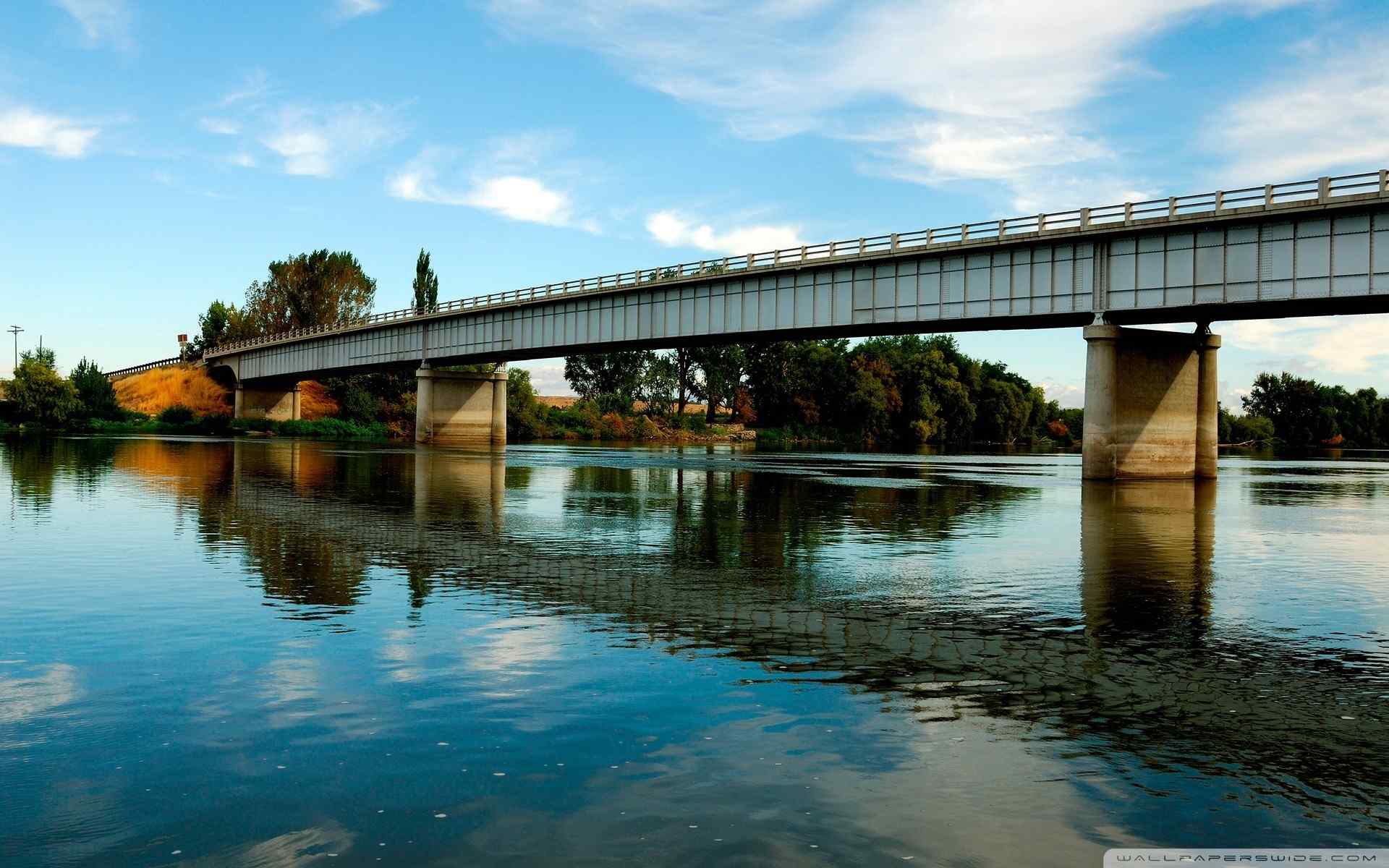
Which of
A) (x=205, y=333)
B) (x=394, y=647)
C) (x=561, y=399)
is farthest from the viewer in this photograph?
(x=561, y=399)

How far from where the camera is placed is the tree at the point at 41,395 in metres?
116

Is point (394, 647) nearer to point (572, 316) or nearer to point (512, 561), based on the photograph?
point (512, 561)

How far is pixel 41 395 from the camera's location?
116m

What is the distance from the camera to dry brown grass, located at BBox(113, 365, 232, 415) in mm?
142375

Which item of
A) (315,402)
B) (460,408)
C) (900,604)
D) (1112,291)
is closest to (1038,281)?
(1112,291)

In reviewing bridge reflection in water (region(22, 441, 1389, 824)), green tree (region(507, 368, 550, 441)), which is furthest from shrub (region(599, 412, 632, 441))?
bridge reflection in water (region(22, 441, 1389, 824))

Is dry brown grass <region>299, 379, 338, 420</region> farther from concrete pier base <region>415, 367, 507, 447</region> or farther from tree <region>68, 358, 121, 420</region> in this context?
concrete pier base <region>415, 367, 507, 447</region>

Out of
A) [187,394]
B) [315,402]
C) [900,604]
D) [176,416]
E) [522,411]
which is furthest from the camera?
[315,402]

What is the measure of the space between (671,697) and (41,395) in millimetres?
125483

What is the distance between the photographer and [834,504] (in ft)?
116

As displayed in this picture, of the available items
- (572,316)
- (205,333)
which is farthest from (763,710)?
(205,333)

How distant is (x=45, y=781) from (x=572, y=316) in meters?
80.2

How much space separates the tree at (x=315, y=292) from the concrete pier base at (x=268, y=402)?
1544 cm

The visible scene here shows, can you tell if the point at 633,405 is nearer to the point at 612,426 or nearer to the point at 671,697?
the point at 612,426
